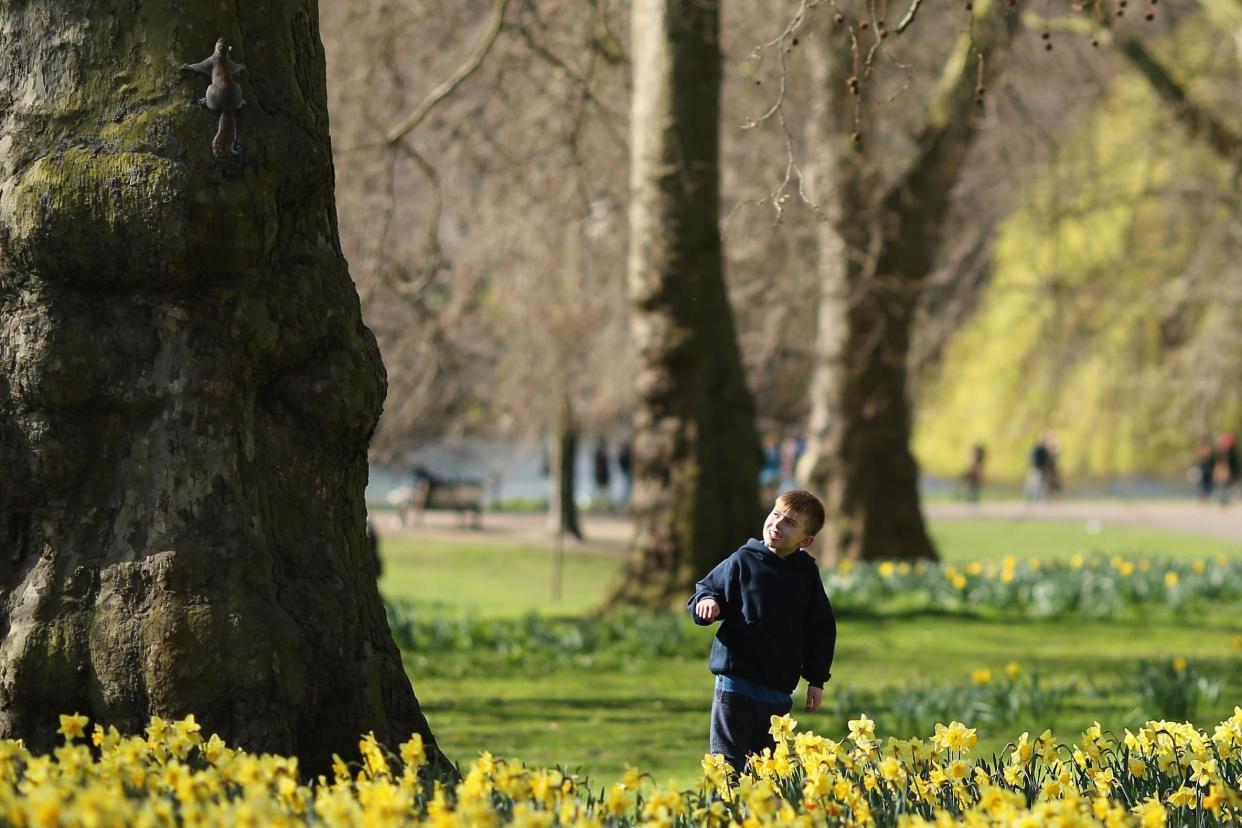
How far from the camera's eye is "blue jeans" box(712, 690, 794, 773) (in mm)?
4863

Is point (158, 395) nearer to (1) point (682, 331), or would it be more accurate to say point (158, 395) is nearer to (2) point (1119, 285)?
(1) point (682, 331)

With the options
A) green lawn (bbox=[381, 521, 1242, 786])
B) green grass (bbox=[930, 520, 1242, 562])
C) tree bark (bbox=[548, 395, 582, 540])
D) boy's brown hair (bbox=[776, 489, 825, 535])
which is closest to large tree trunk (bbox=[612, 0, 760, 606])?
green lawn (bbox=[381, 521, 1242, 786])

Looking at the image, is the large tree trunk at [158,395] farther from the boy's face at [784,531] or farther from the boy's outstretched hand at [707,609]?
the boy's face at [784,531]

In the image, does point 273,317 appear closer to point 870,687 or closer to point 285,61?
point 285,61

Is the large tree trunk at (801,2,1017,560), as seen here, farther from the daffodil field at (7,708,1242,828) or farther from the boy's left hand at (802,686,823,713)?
the daffodil field at (7,708,1242,828)

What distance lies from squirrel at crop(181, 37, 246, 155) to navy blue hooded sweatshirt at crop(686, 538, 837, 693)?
183cm

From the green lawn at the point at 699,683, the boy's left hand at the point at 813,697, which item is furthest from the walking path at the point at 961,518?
the boy's left hand at the point at 813,697

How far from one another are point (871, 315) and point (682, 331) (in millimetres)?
3429

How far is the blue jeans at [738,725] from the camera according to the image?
4.86m

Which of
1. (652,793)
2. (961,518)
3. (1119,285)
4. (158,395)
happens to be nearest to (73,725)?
(158,395)

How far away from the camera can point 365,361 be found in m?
4.70

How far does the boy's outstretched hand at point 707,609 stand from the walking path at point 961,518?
58.1 ft

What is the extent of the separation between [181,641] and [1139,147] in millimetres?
14199

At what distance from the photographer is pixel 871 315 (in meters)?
14.2
